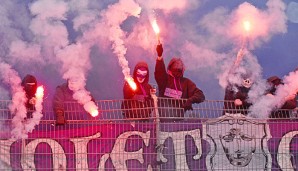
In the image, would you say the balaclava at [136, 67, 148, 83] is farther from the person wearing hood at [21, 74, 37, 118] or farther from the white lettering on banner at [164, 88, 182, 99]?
the person wearing hood at [21, 74, 37, 118]

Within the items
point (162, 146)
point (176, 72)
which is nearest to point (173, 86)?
point (176, 72)

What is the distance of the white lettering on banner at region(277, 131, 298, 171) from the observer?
33.3 ft

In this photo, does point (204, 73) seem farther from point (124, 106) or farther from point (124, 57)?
point (124, 106)

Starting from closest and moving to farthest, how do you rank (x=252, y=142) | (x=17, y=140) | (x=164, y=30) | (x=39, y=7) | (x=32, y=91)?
(x=17, y=140)
(x=252, y=142)
(x=32, y=91)
(x=39, y=7)
(x=164, y=30)

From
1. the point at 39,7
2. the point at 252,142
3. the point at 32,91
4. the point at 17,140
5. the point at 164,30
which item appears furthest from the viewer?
the point at 164,30

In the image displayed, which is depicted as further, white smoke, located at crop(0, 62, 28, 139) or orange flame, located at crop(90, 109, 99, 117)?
orange flame, located at crop(90, 109, 99, 117)

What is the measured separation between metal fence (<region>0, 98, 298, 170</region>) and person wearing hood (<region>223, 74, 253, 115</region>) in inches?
1.2

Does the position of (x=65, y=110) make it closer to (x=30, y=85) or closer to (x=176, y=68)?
(x=30, y=85)

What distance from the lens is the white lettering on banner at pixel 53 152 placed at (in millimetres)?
9500

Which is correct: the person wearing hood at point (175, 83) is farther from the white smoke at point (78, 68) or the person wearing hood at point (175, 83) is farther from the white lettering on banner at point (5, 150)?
the white lettering on banner at point (5, 150)

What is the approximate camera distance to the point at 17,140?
9484mm

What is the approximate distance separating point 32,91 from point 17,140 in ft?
4.69

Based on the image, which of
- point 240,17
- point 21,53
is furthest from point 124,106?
point 240,17

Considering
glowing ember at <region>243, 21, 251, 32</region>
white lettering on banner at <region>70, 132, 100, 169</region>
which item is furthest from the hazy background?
white lettering on banner at <region>70, 132, 100, 169</region>
